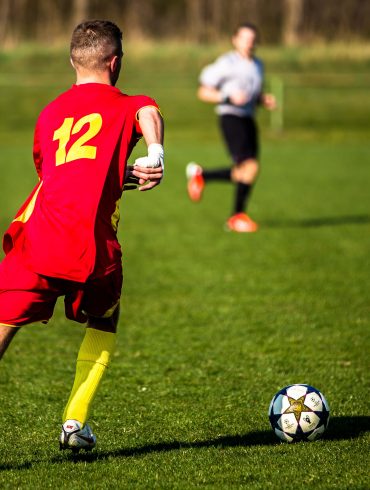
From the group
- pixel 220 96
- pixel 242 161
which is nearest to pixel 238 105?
pixel 220 96

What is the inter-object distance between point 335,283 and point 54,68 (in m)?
25.5

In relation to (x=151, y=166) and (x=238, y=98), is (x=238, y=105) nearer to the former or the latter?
(x=238, y=98)

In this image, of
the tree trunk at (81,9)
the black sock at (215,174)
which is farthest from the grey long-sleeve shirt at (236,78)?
the tree trunk at (81,9)

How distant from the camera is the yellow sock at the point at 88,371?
419 centimetres

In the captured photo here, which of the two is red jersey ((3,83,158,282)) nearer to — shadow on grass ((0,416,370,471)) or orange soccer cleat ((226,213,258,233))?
shadow on grass ((0,416,370,471))

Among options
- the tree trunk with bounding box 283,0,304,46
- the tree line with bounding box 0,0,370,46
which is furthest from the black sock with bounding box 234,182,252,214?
the tree trunk with bounding box 283,0,304,46

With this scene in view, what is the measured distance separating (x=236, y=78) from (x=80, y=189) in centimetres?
791

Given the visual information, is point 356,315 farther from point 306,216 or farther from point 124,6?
point 124,6

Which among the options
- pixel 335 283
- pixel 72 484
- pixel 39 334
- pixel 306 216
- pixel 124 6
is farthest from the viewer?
pixel 124 6

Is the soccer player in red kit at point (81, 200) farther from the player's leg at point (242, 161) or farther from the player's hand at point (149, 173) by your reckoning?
the player's leg at point (242, 161)

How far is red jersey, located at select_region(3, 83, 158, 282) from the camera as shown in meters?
3.96

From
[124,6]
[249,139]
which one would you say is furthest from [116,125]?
[124,6]

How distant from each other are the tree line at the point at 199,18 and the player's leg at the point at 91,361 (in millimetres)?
32702

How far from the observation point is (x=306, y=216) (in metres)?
13.4
